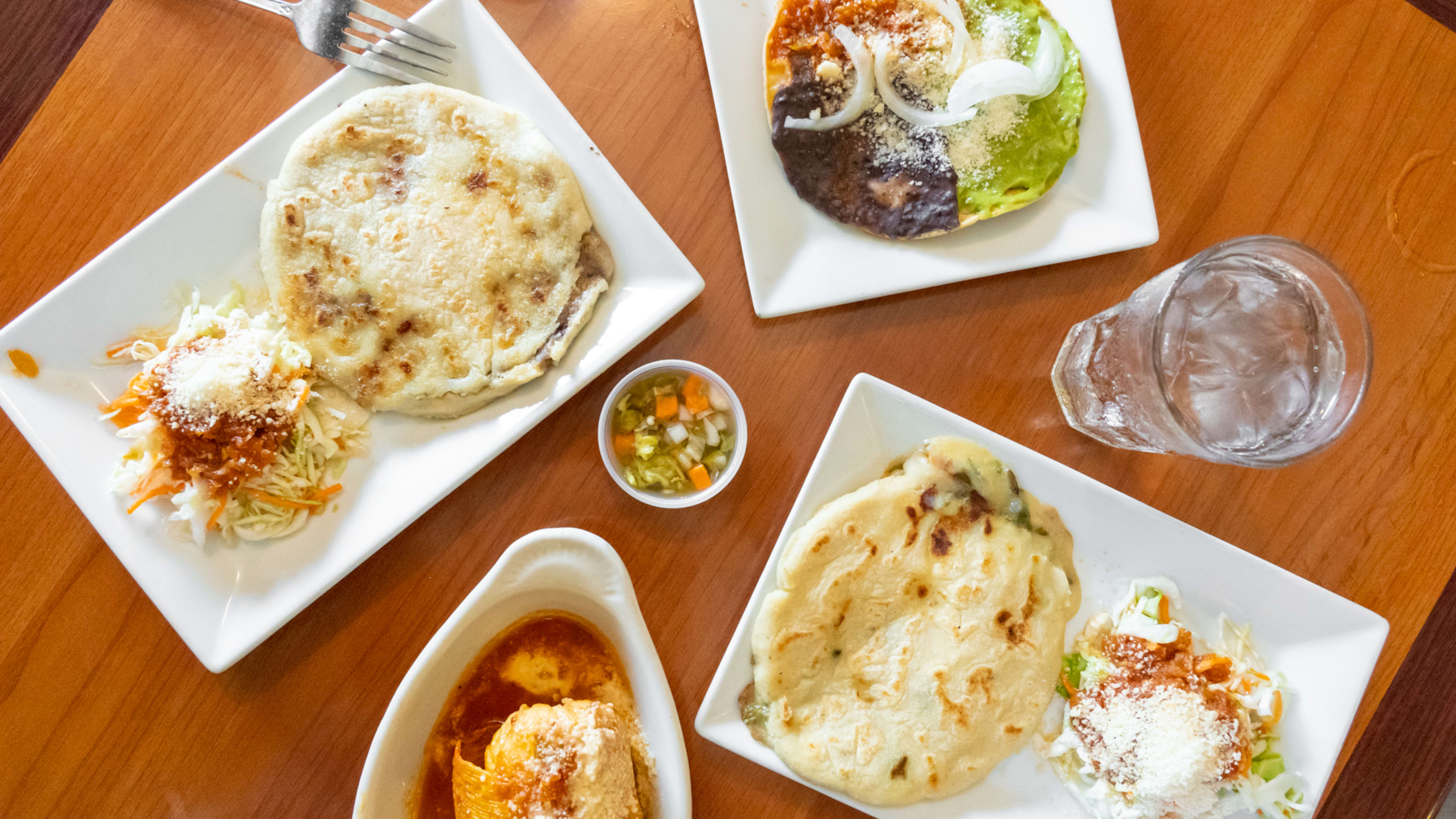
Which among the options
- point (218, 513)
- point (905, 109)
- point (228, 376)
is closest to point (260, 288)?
point (228, 376)

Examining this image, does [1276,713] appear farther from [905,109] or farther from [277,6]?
[277,6]

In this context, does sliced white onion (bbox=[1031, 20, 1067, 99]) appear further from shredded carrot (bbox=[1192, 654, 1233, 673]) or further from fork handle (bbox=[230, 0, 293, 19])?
fork handle (bbox=[230, 0, 293, 19])

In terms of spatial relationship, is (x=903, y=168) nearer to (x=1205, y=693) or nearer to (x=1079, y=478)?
(x=1079, y=478)

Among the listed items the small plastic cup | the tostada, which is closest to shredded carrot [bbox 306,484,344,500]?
the small plastic cup

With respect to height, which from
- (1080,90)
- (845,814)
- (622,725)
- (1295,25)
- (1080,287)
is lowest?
(845,814)

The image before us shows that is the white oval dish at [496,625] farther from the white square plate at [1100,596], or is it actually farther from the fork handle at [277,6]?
the fork handle at [277,6]

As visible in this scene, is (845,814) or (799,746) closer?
(799,746)

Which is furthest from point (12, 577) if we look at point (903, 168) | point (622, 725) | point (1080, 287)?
point (1080, 287)
